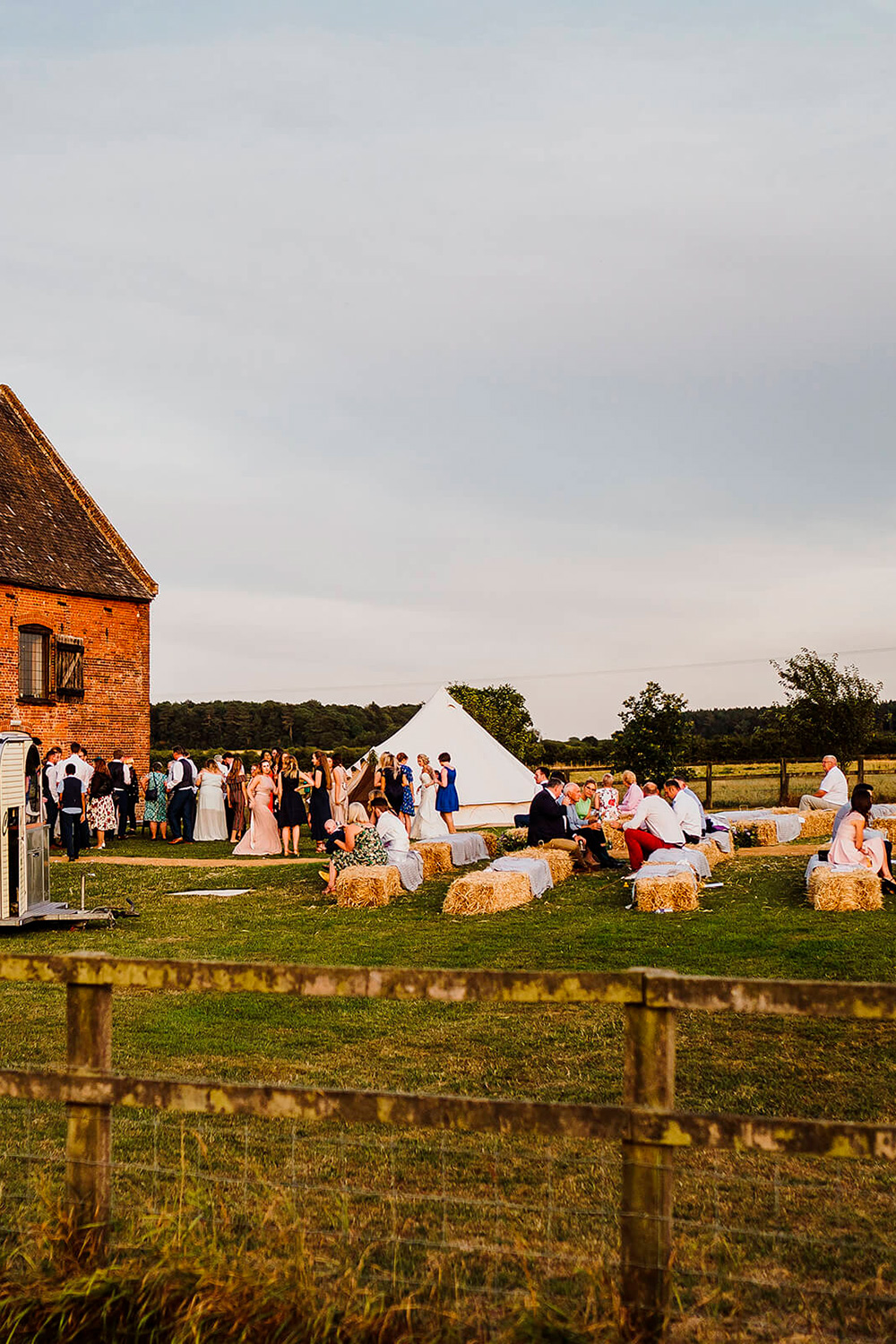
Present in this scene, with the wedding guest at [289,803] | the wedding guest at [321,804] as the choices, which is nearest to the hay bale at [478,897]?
the wedding guest at [321,804]

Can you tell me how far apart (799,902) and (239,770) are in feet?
48.6

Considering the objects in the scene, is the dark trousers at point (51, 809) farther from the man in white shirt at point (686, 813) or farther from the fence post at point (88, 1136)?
the fence post at point (88, 1136)

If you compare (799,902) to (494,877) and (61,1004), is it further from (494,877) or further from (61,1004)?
(61,1004)

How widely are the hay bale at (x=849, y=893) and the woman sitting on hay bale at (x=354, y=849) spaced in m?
5.79

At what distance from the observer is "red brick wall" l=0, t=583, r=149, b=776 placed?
96.0 ft

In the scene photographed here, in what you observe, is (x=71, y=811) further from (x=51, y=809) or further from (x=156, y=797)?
(x=156, y=797)

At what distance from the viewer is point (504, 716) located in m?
65.9

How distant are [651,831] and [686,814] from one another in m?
1.43

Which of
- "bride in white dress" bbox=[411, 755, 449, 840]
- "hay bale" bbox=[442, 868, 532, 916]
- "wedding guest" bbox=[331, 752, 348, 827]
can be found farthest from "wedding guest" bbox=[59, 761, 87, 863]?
"hay bale" bbox=[442, 868, 532, 916]

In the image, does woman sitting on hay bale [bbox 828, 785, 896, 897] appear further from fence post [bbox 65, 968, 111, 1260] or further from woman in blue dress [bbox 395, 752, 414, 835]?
fence post [bbox 65, 968, 111, 1260]

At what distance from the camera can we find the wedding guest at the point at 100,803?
2170 cm

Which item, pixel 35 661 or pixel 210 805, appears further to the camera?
pixel 35 661

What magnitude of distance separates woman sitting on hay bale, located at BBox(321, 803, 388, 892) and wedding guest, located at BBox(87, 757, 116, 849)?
7209 mm

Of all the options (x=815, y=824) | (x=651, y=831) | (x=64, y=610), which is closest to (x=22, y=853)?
(x=651, y=831)
